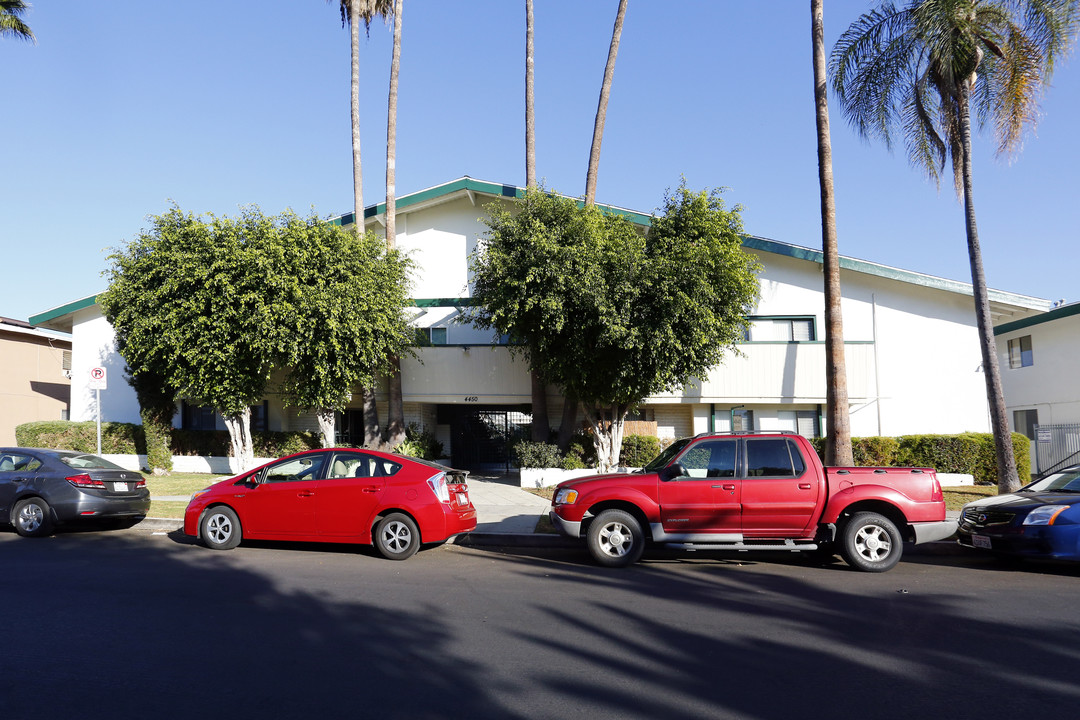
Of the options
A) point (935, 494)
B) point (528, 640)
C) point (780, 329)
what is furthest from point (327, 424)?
point (935, 494)

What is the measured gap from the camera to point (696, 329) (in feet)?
50.5

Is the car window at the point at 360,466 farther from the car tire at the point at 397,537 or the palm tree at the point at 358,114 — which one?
the palm tree at the point at 358,114

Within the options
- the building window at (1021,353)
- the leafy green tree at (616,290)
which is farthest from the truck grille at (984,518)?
the building window at (1021,353)

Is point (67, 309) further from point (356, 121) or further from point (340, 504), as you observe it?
point (340, 504)

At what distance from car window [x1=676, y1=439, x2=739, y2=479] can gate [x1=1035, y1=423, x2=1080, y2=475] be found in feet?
48.3

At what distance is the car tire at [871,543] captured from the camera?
9.01m

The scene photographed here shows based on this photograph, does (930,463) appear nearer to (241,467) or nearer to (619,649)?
(619,649)

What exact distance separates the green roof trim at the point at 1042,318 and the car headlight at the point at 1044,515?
14.7 metres

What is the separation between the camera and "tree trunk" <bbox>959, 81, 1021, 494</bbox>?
14781 millimetres

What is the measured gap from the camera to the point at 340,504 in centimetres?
984

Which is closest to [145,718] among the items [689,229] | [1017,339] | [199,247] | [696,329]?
Result: [696,329]

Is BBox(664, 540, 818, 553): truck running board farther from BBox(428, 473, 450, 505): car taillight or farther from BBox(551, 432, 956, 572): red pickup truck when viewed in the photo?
BBox(428, 473, 450, 505): car taillight

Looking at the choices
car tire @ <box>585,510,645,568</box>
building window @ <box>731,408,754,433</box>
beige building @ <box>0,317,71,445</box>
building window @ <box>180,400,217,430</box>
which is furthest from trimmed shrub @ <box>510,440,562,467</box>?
beige building @ <box>0,317,71,445</box>

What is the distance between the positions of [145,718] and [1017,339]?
28352 millimetres
